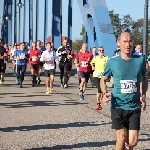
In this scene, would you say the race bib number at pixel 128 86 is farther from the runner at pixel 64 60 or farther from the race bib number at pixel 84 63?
the runner at pixel 64 60

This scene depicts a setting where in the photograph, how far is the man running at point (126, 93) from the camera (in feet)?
20.4

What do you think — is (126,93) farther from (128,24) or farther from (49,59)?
(128,24)

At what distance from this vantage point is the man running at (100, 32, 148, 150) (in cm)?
623

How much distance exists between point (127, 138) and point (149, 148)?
4.58 feet

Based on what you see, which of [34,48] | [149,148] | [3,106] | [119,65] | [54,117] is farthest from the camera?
[34,48]

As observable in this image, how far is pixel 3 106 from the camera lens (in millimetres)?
13344

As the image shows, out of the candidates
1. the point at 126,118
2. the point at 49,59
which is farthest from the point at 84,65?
the point at 126,118

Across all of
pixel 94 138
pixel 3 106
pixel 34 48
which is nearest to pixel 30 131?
pixel 94 138

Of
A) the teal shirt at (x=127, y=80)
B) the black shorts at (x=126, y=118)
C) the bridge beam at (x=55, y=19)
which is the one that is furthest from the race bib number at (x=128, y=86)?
the bridge beam at (x=55, y=19)

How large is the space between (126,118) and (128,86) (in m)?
0.39

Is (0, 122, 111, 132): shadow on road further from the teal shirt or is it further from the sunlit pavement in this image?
the teal shirt

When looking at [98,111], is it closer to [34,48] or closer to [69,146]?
[69,146]

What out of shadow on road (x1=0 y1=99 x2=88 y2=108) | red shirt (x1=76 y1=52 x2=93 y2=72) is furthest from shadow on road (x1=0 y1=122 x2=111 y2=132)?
red shirt (x1=76 y1=52 x2=93 y2=72)

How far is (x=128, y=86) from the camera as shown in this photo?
624 cm
